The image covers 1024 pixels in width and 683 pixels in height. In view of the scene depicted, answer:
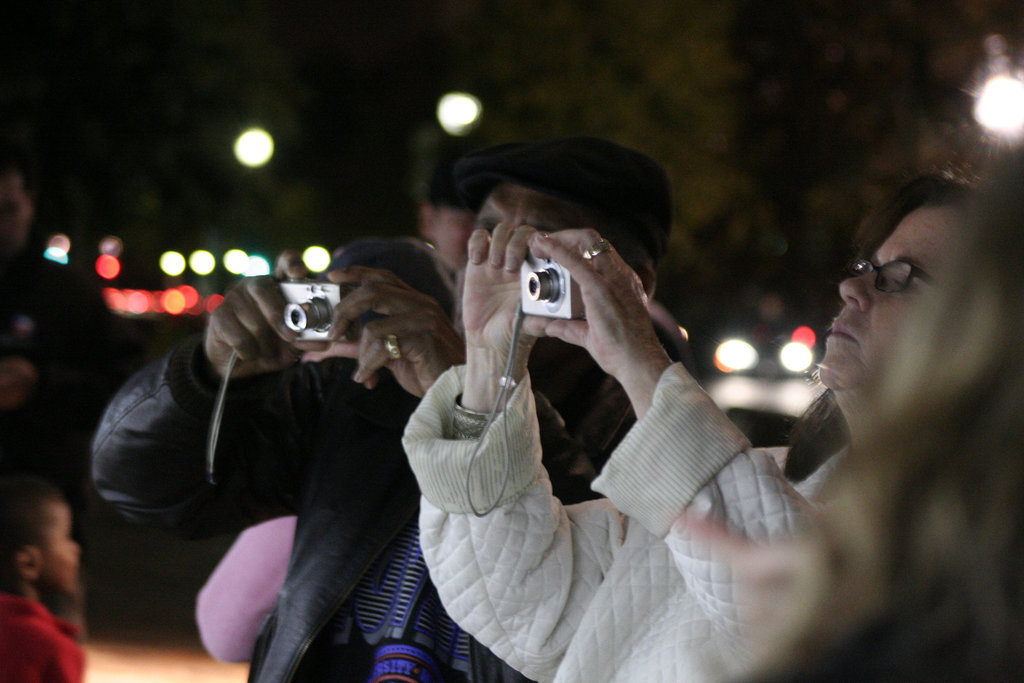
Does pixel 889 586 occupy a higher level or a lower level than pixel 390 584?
lower

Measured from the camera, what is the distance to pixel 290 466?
2.56 m

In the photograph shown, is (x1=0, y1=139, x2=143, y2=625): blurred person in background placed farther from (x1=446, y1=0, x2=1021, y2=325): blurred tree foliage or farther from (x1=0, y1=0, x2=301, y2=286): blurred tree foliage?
(x1=0, y1=0, x2=301, y2=286): blurred tree foliage

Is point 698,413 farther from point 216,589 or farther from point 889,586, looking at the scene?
point 216,589

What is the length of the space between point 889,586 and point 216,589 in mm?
2169

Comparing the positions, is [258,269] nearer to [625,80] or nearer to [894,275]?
[894,275]

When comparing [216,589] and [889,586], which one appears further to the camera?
[216,589]

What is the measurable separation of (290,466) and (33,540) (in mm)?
1674

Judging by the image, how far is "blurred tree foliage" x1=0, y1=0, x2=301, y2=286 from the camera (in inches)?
647

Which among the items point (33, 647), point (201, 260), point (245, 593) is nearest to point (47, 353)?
point (33, 647)

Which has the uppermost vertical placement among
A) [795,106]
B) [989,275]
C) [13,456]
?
[795,106]

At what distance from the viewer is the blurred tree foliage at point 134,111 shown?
1642 centimetres

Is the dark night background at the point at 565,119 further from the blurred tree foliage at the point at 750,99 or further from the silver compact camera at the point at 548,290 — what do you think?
the silver compact camera at the point at 548,290

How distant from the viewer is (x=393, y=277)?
7.66ft

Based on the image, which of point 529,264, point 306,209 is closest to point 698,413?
point 529,264
